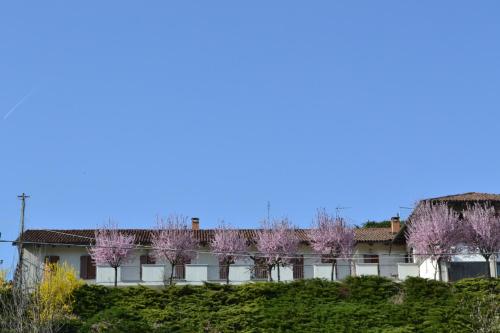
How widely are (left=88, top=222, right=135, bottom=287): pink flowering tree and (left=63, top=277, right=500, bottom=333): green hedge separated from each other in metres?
10.9

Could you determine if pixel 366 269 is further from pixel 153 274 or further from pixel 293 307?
pixel 293 307

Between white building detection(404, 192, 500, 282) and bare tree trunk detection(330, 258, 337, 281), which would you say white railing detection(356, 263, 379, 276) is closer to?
bare tree trunk detection(330, 258, 337, 281)

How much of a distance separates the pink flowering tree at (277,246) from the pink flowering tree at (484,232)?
35.6 feet

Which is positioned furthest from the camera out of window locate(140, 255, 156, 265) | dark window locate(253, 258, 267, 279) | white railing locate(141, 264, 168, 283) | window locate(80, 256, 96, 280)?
window locate(80, 256, 96, 280)

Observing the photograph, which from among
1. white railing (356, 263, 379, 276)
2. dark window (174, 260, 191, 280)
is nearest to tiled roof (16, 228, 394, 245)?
dark window (174, 260, 191, 280)

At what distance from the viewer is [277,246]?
2165 inches

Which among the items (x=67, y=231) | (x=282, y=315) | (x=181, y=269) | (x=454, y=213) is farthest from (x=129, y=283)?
(x=454, y=213)

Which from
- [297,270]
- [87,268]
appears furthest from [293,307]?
[87,268]

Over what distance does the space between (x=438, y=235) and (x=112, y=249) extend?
19578 mm

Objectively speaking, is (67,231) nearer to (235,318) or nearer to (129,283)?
(129,283)

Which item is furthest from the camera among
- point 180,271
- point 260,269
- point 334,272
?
point 180,271

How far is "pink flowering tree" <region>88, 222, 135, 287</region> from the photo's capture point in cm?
5306

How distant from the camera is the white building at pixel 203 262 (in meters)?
51.8

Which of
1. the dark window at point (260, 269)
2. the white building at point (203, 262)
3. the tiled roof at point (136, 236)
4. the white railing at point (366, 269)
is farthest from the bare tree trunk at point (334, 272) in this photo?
the tiled roof at point (136, 236)
